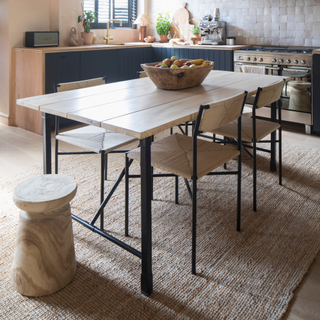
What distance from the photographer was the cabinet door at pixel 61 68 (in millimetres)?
3932

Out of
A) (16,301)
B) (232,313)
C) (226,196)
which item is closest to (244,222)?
(226,196)

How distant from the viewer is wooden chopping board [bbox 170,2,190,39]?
545 centimetres

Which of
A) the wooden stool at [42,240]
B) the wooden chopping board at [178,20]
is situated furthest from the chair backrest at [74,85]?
the wooden chopping board at [178,20]

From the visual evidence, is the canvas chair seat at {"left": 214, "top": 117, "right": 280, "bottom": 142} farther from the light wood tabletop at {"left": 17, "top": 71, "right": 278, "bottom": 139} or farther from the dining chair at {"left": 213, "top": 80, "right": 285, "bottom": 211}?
the light wood tabletop at {"left": 17, "top": 71, "right": 278, "bottom": 139}

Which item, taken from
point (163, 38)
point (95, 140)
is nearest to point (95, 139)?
point (95, 140)

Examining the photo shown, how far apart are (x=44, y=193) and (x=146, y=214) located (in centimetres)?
48

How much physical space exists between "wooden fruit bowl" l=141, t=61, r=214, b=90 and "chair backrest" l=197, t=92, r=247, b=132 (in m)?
0.46

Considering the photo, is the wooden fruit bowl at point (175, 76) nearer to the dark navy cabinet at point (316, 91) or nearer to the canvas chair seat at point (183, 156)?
the canvas chair seat at point (183, 156)

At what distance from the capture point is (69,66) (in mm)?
4152

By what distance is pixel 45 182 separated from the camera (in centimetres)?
174

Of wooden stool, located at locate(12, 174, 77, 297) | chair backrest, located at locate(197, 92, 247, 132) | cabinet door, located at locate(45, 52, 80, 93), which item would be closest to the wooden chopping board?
cabinet door, located at locate(45, 52, 80, 93)

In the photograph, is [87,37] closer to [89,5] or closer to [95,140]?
[89,5]

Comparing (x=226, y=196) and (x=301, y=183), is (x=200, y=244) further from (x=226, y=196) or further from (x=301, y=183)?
(x=301, y=183)

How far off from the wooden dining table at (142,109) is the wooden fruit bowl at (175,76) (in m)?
0.05
